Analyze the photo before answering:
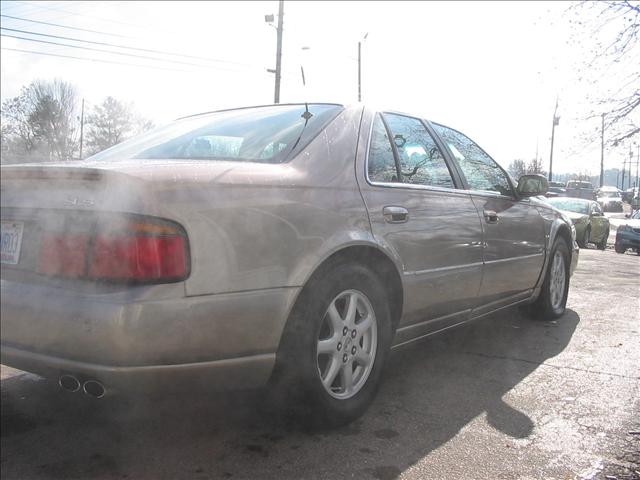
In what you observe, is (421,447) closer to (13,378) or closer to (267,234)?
(267,234)

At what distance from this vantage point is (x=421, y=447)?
2340 millimetres

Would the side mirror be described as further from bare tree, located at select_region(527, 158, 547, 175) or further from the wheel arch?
bare tree, located at select_region(527, 158, 547, 175)

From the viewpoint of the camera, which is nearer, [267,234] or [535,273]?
[267,234]

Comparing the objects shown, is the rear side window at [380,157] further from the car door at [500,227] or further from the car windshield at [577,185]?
Answer: the car windshield at [577,185]

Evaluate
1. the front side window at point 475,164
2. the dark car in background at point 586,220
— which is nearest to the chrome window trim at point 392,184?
the front side window at point 475,164

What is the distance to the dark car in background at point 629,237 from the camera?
42.9 ft

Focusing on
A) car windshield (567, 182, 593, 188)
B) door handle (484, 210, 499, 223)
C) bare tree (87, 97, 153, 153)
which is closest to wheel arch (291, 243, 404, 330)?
door handle (484, 210, 499, 223)

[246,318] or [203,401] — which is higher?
[246,318]

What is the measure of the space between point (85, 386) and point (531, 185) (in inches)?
139

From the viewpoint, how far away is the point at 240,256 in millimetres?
1991

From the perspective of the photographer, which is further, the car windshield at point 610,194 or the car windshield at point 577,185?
the car windshield at point 610,194

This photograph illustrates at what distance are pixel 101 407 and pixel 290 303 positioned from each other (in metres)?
1.16

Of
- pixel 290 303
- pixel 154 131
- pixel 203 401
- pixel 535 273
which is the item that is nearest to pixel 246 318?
pixel 290 303

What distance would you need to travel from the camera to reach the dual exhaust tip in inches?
73.2
